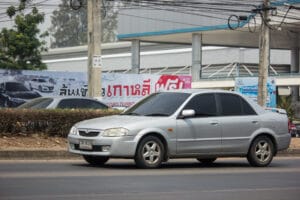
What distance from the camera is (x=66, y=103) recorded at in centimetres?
2305

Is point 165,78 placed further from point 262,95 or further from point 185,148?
point 185,148

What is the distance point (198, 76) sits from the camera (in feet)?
192

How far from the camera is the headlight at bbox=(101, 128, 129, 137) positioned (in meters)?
14.9

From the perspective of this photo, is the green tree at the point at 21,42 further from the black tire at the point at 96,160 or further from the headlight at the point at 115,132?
the headlight at the point at 115,132

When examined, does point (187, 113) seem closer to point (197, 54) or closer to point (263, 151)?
point (263, 151)

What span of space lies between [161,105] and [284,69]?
59.1m

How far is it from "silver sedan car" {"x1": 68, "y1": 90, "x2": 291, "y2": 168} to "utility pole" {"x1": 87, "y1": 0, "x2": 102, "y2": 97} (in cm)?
751

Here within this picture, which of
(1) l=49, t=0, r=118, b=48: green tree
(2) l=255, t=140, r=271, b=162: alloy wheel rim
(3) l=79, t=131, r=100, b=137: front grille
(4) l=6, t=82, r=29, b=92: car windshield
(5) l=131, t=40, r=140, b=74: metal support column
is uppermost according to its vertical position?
(1) l=49, t=0, r=118, b=48: green tree

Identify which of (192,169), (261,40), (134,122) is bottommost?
(192,169)

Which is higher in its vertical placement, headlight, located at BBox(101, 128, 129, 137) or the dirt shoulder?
headlight, located at BBox(101, 128, 129, 137)

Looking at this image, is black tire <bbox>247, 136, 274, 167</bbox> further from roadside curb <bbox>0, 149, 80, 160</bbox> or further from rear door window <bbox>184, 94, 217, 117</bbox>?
roadside curb <bbox>0, 149, 80, 160</bbox>

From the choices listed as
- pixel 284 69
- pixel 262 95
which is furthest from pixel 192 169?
pixel 284 69

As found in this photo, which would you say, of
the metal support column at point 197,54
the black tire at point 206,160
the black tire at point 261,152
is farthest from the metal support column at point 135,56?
the black tire at point 261,152

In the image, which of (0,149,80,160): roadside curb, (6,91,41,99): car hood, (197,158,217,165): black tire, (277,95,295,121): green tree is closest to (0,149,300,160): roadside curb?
(0,149,80,160): roadside curb
